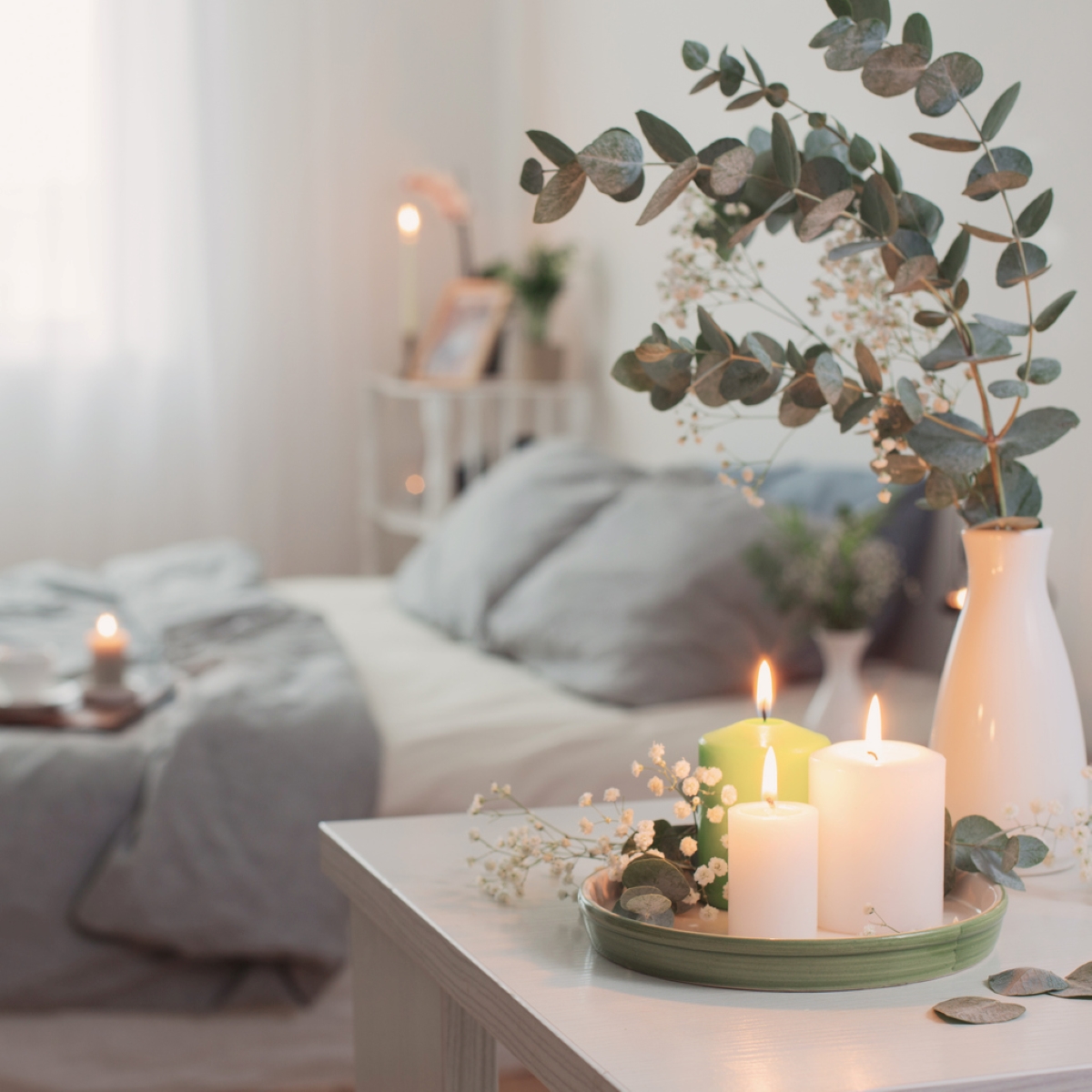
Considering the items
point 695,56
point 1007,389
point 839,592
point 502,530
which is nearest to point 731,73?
point 695,56

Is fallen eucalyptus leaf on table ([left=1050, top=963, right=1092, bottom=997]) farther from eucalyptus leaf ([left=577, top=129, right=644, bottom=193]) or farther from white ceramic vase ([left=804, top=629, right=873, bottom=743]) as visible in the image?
white ceramic vase ([left=804, top=629, right=873, bottom=743])

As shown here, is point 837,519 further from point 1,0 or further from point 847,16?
point 1,0

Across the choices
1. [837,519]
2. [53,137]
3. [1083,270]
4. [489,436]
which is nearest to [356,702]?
[837,519]

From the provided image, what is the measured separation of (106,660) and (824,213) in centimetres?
142

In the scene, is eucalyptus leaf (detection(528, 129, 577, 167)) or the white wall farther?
the white wall

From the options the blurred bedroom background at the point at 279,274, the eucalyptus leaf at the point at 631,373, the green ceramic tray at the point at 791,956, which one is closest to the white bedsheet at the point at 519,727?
the eucalyptus leaf at the point at 631,373

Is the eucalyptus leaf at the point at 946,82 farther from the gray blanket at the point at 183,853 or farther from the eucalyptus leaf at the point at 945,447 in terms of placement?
the gray blanket at the point at 183,853

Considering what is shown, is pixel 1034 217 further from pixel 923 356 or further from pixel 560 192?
pixel 560 192

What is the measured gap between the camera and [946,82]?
76 cm

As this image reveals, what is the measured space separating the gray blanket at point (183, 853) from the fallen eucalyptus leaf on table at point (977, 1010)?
3.69ft

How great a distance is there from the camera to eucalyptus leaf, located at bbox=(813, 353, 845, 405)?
74 centimetres

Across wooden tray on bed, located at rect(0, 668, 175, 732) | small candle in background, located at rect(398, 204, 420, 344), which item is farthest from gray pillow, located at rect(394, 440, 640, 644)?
small candle in background, located at rect(398, 204, 420, 344)

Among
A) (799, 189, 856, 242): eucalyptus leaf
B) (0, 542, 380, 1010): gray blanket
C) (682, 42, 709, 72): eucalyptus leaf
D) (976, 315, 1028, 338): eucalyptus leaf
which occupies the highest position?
(682, 42, 709, 72): eucalyptus leaf

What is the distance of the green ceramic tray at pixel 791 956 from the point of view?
0.60 meters
